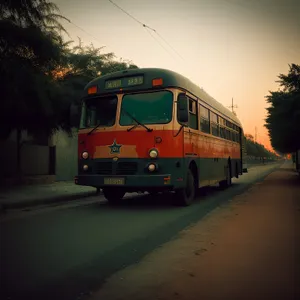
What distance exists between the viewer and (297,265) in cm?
448

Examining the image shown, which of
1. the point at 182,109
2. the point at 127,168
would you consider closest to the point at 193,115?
the point at 182,109

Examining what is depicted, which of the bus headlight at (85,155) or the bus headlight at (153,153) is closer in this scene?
the bus headlight at (153,153)

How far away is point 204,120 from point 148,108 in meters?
2.82

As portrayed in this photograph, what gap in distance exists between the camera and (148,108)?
9312 mm

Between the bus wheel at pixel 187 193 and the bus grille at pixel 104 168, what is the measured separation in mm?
1885

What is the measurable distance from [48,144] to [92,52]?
201 inches

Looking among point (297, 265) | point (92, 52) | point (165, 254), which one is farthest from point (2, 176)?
point (297, 265)

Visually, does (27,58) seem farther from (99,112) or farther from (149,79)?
(149,79)

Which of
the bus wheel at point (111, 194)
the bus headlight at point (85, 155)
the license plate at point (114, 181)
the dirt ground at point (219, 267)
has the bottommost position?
the dirt ground at point (219, 267)

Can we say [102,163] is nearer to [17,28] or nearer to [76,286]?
[17,28]

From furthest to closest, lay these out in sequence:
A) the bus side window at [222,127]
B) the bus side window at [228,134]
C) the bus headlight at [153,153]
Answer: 1. the bus side window at [228,134]
2. the bus side window at [222,127]
3. the bus headlight at [153,153]

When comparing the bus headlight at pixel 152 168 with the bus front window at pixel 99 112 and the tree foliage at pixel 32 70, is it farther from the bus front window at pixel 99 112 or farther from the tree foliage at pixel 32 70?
the tree foliage at pixel 32 70

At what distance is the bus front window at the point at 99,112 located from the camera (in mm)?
9727

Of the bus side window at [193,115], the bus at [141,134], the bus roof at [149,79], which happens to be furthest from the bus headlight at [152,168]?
the bus roof at [149,79]
